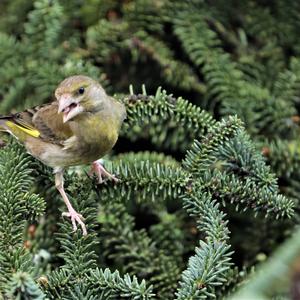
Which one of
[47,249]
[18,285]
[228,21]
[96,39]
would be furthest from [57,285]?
[228,21]

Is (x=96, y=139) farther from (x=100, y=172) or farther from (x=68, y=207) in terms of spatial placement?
(x=68, y=207)

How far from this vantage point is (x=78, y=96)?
272cm

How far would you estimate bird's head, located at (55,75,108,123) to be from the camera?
2652 millimetres

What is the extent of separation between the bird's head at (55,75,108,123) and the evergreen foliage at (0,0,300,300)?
0.11m

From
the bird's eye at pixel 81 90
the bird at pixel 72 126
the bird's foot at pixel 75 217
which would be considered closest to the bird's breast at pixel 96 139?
the bird at pixel 72 126

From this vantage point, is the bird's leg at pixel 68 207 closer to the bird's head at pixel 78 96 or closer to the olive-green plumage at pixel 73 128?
the olive-green plumage at pixel 73 128

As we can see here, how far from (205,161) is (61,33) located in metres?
1.33

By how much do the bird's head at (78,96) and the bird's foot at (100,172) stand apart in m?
0.22

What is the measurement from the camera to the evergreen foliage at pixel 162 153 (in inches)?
86.0

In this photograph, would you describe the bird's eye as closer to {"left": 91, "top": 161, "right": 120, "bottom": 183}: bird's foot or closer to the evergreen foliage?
the evergreen foliage

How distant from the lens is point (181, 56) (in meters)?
3.53

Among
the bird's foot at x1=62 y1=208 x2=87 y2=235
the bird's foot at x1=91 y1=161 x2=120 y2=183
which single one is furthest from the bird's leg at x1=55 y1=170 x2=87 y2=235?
the bird's foot at x1=91 y1=161 x2=120 y2=183

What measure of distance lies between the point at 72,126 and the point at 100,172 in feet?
1.14

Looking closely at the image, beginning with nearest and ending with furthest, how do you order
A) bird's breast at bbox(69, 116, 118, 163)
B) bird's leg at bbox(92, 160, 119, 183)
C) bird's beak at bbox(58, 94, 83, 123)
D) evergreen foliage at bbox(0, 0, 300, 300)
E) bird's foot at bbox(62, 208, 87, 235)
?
evergreen foliage at bbox(0, 0, 300, 300) → bird's foot at bbox(62, 208, 87, 235) → bird's leg at bbox(92, 160, 119, 183) → bird's beak at bbox(58, 94, 83, 123) → bird's breast at bbox(69, 116, 118, 163)
